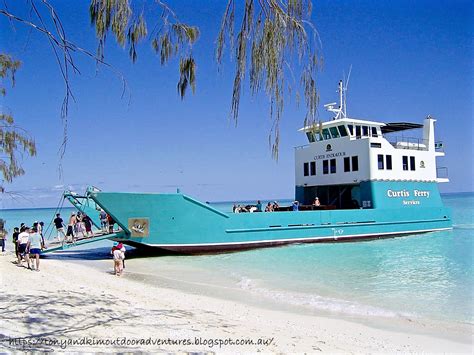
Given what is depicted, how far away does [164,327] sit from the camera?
477 cm

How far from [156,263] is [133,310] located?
626 centimetres

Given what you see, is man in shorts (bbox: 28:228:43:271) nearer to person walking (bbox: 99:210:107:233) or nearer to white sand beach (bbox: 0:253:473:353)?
white sand beach (bbox: 0:253:473:353)

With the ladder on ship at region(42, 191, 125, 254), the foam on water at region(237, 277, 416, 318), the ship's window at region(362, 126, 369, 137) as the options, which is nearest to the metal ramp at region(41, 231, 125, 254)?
the ladder on ship at region(42, 191, 125, 254)

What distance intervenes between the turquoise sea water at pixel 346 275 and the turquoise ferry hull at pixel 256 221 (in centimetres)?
40

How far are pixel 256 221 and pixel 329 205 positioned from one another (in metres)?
4.67

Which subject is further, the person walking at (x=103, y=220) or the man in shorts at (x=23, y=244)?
the person walking at (x=103, y=220)

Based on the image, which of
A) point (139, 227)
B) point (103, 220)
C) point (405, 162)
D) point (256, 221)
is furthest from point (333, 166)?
point (103, 220)

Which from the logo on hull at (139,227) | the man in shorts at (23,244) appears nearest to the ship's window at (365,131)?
the logo on hull at (139,227)

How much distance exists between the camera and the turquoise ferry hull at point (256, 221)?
465 inches

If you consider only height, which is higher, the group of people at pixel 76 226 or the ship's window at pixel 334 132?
the ship's window at pixel 334 132

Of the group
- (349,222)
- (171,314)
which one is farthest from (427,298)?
(349,222)

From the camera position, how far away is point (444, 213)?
18.4 meters

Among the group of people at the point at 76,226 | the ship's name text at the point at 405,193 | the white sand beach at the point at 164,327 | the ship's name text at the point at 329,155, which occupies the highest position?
the ship's name text at the point at 329,155

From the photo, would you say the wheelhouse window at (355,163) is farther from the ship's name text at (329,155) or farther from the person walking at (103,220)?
the person walking at (103,220)
